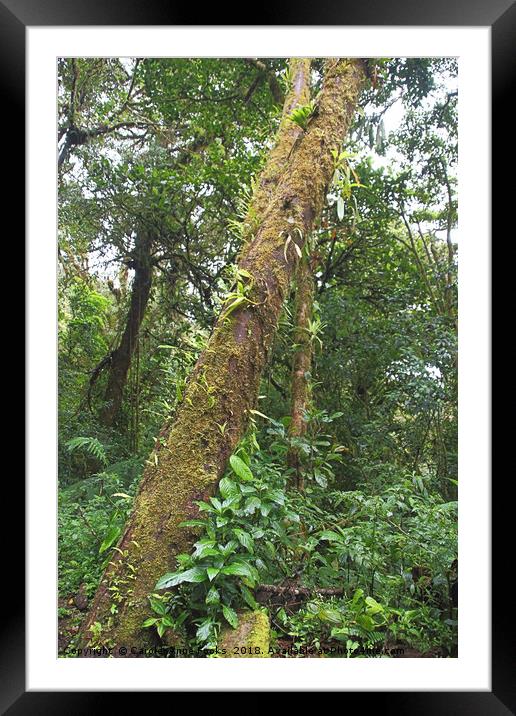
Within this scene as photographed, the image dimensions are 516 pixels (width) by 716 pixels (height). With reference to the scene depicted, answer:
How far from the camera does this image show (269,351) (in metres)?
1.69

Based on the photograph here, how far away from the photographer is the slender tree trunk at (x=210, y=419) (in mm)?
1435

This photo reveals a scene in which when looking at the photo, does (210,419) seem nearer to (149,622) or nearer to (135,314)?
(149,622)

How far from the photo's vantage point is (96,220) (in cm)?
242

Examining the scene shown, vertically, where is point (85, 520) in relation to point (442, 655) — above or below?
above

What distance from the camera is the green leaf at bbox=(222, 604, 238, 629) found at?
1402 mm

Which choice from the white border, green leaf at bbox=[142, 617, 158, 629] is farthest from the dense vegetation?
the white border

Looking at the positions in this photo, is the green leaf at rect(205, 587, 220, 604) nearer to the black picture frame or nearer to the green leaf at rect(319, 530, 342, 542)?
the black picture frame

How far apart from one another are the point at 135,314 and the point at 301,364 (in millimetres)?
988

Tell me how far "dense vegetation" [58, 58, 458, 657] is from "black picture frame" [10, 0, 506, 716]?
0.20 meters
